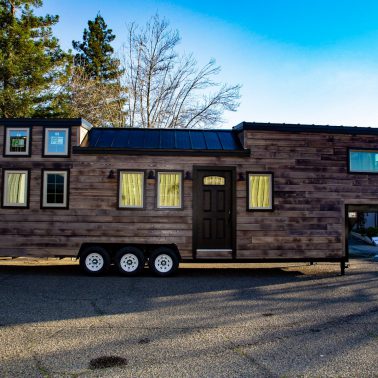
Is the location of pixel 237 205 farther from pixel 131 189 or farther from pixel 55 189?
pixel 55 189

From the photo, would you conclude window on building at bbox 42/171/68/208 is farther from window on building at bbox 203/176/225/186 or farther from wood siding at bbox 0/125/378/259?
window on building at bbox 203/176/225/186

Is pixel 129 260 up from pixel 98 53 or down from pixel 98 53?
down

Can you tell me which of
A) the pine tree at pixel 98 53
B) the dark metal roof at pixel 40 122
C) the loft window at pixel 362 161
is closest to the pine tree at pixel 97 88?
the pine tree at pixel 98 53

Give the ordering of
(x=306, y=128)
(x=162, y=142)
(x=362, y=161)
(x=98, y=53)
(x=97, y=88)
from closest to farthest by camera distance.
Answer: (x=306, y=128), (x=162, y=142), (x=362, y=161), (x=97, y=88), (x=98, y=53)

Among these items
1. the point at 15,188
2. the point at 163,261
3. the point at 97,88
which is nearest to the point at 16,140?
the point at 15,188

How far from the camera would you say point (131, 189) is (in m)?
10.5

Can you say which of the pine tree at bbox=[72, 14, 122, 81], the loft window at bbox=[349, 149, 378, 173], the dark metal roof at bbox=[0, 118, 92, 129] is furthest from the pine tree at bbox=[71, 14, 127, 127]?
A: the loft window at bbox=[349, 149, 378, 173]

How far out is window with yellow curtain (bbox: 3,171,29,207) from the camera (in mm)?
10477

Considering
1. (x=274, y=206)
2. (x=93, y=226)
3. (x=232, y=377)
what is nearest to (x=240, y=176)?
(x=274, y=206)

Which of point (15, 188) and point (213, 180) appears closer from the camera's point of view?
point (15, 188)

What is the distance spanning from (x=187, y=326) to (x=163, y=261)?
4.38 meters

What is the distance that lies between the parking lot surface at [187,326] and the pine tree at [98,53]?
2246cm

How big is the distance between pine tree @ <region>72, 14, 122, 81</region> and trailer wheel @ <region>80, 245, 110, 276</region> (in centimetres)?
2079

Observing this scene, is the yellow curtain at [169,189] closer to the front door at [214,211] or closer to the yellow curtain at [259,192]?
the front door at [214,211]
